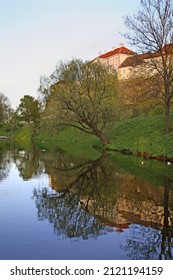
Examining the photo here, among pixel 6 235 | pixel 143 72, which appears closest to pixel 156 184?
pixel 6 235

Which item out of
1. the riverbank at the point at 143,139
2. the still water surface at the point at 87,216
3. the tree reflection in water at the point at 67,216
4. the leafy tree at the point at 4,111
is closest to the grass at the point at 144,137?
the riverbank at the point at 143,139

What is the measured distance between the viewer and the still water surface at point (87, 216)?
7.36 m

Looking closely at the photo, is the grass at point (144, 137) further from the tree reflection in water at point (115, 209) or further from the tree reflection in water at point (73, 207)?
the tree reflection in water at point (73, 207)

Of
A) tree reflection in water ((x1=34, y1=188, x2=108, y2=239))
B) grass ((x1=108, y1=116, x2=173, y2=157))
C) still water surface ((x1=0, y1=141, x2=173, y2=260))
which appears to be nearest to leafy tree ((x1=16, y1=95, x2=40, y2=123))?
grass ((x1=108, y1=116, x2=173, y2=157))

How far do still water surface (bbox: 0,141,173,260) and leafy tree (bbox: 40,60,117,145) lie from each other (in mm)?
16981

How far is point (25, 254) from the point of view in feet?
23.2

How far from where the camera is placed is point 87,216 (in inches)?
393

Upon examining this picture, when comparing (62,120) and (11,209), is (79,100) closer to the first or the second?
(62,120)

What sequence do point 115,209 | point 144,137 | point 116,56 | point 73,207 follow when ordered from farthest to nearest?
point 116,56
point 144,137
point 73,207
point 115,209

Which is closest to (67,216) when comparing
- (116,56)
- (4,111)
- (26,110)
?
(26,110)

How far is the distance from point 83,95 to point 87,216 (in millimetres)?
25868

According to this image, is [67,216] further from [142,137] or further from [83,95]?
[83,95]

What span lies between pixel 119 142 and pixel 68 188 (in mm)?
20274

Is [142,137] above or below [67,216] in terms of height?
above
